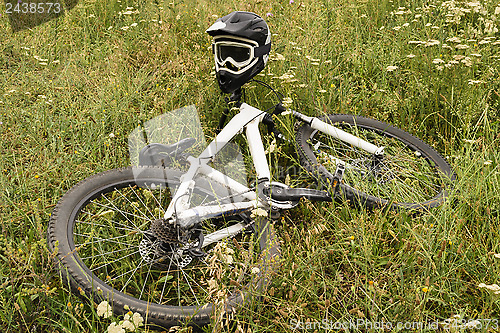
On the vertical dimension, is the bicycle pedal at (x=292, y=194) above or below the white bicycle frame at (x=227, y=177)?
below

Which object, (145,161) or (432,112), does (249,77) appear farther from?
(432,112)

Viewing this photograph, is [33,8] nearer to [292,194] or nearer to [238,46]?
[238,46]

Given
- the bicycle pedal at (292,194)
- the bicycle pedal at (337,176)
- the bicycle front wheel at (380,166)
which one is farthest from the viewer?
the bicycle front wheel at (380,166)

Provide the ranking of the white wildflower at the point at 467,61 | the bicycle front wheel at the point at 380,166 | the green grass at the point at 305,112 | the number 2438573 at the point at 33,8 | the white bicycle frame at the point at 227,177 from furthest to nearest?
1. the number 2438573 at the point at 33,8
2. the white wildflower at the point at 467,61
3. the bicycle front wheel at the point at 380,166
4. the white bicycle frame at the point at 227,177
5. the green grass at the point at 305,112

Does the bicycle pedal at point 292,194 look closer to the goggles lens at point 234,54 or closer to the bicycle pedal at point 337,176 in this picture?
the bicycle pedal at point 337,176

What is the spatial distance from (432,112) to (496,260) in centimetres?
191

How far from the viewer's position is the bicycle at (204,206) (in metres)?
2.21

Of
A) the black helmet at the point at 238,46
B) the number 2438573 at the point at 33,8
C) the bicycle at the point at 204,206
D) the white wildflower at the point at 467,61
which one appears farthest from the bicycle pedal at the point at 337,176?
the number 2438573 at the point at 33,8

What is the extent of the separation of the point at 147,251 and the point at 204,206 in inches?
18.4

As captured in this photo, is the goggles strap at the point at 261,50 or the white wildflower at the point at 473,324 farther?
the goggles strap at the point at 261,50

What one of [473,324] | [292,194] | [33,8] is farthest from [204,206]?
[33,8]

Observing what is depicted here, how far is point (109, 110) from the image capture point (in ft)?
12.5

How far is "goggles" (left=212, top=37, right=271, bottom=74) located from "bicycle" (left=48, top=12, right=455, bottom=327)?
10 millimetres

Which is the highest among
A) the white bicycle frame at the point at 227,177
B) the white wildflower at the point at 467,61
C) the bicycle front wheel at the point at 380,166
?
the white wildflower at the point at 467,61
